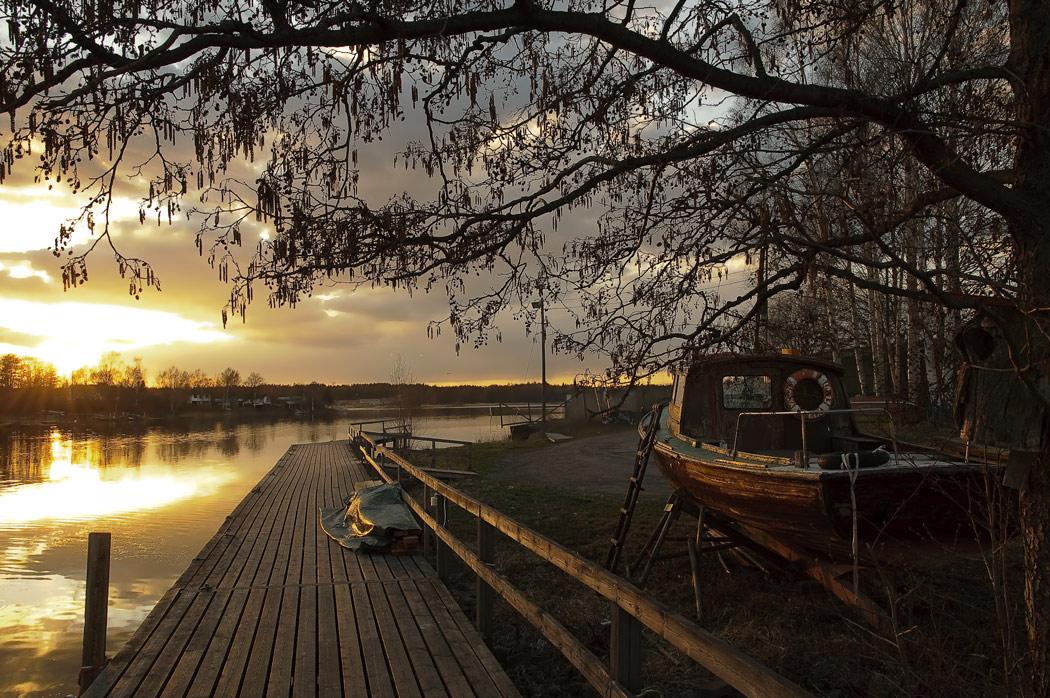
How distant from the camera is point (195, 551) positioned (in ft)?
46.0

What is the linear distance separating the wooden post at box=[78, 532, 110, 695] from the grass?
3125mm

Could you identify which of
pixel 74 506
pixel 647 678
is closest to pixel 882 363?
pixel 647 678

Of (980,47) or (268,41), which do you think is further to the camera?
(980,47)

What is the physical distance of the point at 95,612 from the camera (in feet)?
17.9

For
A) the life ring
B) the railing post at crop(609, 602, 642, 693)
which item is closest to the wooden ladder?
the life ring

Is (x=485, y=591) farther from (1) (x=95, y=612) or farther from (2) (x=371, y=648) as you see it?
(1) (x=95, y=612)

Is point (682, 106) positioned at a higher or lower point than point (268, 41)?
higher

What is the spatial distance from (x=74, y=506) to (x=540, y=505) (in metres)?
14.7

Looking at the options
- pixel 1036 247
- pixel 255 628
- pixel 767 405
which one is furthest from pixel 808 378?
pixel 255 628

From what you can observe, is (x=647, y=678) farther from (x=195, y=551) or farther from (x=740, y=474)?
(x=195, y=551)

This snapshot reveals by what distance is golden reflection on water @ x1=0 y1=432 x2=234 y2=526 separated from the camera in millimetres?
19234

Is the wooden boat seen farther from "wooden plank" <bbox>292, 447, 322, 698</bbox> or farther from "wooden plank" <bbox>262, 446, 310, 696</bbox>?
"wooden plank" <bbox>262, 446, 310, 696</bbox>

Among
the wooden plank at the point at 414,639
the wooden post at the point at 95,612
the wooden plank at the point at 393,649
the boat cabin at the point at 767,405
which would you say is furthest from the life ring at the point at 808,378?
the wooden post at the point at 95,612

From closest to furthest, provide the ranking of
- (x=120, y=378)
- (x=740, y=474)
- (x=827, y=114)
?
(x=827, y=114)
(x=740, y=474)
(x=120, y=378)
